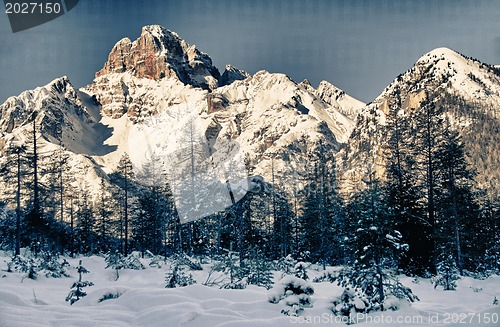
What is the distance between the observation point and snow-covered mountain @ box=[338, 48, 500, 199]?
125 metres

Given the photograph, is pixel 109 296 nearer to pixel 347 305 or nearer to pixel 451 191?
pixel 347 305

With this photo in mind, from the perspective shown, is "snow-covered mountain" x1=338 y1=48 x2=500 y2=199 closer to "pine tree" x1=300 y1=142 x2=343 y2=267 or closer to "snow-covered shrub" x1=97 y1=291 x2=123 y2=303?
"pine tree" x1=300 y1=142 x2=343 y2=267

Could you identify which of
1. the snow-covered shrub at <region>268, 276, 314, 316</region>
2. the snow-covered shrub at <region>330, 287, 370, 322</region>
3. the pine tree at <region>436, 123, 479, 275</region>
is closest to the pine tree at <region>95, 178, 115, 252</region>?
the pine tree at <region>436, 123, 479, 275</region>

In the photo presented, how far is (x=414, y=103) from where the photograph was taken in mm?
142375

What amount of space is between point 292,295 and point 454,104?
154 metres

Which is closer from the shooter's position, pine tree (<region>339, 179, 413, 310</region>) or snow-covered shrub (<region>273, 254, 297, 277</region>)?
pine tree (<region>339, 179, 413, 310</region>)

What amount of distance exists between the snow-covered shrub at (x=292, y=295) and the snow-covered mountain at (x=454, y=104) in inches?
4552

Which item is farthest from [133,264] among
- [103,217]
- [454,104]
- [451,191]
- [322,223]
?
[454,104]

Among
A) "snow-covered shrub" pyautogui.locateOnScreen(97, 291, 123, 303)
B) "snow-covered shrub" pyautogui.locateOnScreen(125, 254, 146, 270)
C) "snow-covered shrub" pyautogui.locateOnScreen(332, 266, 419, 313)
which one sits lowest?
"snow-covered shrub" pyautogui.locateOnScreen(125, 254, 146, 270)

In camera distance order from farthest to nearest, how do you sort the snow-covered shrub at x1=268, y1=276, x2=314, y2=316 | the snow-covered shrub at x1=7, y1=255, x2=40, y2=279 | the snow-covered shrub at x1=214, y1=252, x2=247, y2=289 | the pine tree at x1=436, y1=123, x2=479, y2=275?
the pine tree at x1=436, y1=123, x2=479, y2=275 → the snow-covered shrub at x1=7, y1=255, x2=40, y2=279 → the snow-covered shrub at x1=214, y1=252, x2=247, y2=289 → the snow-covered shrub at x1=268, y1=276, x2=314, y2=316

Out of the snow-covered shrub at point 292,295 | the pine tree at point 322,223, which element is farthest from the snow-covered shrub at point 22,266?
the pine tree at point 322,223

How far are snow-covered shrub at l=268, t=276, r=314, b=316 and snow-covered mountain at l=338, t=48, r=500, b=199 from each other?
116 meters

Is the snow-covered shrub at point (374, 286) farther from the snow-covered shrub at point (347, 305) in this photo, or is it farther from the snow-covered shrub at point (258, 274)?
the snow-covered shrub at point (258, 274)

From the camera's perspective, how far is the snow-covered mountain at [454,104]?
4925 inches
